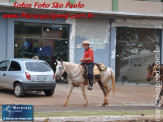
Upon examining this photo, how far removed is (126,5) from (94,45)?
11.3ft

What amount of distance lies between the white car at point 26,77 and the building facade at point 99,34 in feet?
17.3

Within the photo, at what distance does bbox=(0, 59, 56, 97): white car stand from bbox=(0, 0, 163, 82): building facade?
527 cm

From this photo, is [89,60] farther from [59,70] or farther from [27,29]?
[27,29]

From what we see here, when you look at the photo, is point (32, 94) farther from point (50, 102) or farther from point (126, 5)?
point (126, 5)

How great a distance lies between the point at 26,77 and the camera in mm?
15281

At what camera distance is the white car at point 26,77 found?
15.3 metres

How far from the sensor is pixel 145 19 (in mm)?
24766

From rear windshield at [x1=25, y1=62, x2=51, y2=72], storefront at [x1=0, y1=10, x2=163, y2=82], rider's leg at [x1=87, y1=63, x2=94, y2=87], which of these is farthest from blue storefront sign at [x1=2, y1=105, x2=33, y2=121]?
storefront at [x1=0, y1=10, x2=163, y2=82]

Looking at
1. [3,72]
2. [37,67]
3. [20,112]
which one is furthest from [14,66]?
[20,112]

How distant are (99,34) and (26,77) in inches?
372

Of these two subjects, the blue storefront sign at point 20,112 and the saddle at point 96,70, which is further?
the saddle at point 96,70

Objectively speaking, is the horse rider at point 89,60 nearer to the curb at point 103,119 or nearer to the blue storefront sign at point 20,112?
the curb at point 103,119

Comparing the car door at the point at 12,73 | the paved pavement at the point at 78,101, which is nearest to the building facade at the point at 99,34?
the paved pavement at the point at 78,101

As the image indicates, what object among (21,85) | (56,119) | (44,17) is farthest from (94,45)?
(56,119)
